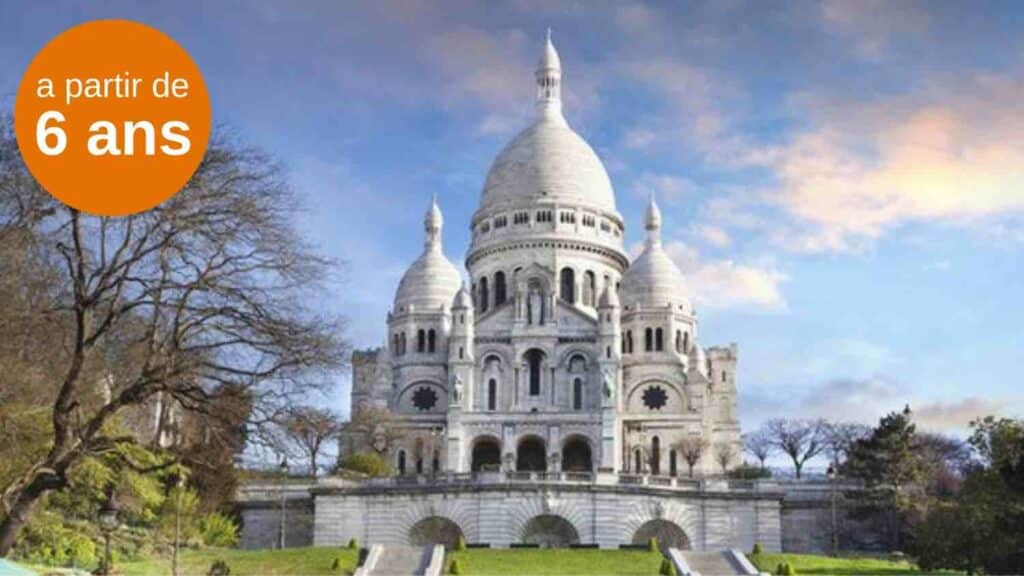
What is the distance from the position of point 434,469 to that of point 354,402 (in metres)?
9.08

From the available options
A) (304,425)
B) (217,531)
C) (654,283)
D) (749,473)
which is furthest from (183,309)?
(654,283)

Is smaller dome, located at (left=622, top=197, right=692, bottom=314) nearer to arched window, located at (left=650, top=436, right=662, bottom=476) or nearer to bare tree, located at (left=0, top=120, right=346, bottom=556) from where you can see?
arched window, located at (left=650, top=436, right=662, bottom=476)

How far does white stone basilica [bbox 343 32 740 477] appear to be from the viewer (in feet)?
298

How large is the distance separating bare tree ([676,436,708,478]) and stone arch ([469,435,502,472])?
11.2 meters

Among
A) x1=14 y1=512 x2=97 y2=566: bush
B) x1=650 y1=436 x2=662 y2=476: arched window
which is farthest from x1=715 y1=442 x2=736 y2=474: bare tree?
x1=14 y1=512 x2=97 y2=566: bush

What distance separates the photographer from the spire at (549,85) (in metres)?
113

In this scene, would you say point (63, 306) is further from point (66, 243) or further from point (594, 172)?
point (594, 172)

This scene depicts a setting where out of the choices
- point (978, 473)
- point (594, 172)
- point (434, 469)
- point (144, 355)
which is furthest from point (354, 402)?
point (144, 355)

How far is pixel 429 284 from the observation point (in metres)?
Answer: 101

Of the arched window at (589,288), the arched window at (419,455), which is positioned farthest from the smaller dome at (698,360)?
the arched window at (419,455)

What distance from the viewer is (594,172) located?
353 feet

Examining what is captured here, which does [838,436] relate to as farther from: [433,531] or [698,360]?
[433,531]

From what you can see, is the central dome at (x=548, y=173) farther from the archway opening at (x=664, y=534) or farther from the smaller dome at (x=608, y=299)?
the archway opening at (x=664, y=534)

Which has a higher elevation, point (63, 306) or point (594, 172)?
point (594, 172)
